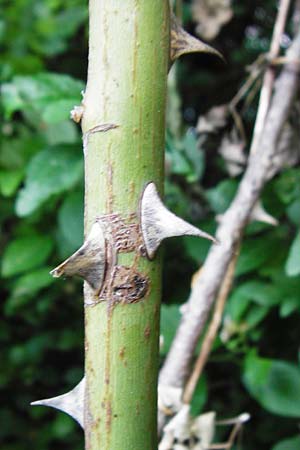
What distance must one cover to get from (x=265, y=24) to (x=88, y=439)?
1.04 meters

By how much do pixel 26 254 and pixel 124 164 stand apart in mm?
564

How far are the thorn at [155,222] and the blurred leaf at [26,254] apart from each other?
0.55 m

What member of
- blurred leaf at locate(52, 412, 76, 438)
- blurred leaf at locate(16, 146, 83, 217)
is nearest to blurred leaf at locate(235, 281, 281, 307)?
blurred leaf at locate(16, 146, 83, 217)

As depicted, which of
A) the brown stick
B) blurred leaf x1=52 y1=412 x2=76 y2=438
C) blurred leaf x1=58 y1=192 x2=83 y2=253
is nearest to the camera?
the brown stick

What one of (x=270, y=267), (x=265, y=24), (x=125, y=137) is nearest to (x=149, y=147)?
(x=125, y=137)

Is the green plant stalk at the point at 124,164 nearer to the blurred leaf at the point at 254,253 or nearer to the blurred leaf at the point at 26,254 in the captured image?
the blurred leaf at the point at 254,253

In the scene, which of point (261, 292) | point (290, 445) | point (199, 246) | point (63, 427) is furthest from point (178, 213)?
point (63, 427)

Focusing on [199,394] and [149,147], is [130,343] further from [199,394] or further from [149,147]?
[199,394]

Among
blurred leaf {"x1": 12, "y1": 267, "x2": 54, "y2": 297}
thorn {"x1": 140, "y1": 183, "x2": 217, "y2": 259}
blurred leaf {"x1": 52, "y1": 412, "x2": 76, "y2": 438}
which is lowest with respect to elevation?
blurred leaf {"x1": 52, "y1": 412, "x2": 76, "y2": 438}

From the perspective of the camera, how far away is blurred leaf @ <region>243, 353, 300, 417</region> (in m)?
0.71

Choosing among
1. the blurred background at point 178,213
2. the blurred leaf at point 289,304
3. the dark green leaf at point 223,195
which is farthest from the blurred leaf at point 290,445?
the dark green leaf at point 223,195

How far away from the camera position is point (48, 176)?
2.43ft

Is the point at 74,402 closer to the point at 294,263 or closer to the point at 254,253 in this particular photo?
the point at 294,263

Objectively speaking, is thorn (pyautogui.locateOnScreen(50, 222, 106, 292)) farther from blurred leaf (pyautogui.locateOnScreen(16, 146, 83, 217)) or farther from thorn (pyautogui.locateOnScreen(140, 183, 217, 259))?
blurred leaf (pyautogui.locateOnScreen(16, 146, 83, 217))
